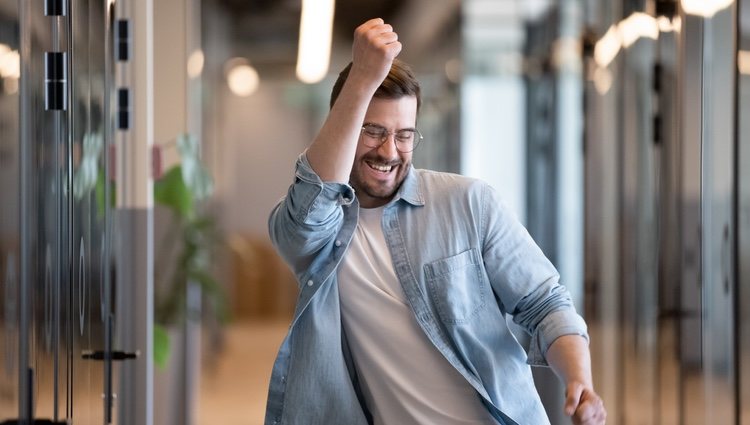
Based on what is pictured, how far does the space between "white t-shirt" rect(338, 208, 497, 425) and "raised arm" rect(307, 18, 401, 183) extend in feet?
0.66

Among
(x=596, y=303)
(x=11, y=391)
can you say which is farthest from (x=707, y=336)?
(x=11, y=391)

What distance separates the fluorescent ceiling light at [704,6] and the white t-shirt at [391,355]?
2.19m

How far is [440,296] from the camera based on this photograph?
183 cm

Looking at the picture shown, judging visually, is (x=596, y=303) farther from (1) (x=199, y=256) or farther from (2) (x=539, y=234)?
(1) (x=199, y=256)

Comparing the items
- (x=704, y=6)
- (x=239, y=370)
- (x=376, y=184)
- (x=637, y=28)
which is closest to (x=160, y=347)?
(x=239, y=370)

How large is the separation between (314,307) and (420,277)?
7.4 inches

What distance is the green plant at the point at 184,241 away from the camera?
477 centimetres

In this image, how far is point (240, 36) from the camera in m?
5.53

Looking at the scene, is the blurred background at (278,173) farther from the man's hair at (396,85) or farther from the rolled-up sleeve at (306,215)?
the man's hair at (396,85)

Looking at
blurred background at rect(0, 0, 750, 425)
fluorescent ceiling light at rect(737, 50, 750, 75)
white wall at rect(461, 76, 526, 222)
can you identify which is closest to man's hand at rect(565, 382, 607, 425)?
blurred background at rect(0, 0, 750, 425)

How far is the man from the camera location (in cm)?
181

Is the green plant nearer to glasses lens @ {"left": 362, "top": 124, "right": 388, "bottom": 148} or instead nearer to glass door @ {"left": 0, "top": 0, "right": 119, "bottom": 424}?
glass door @ {"left": 0, "top": 0, "right": 119, "bottom": 424}

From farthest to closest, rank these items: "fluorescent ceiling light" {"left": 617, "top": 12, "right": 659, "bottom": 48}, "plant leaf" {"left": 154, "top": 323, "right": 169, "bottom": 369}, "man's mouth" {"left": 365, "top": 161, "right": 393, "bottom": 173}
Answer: "fluorescent ceiling light" {"left": 617, "top": 12, "right": 659, "bottom": 48}
"plant leaf" {"left": 154, "top": 323, "right": 169, "bottom": 369}
"man's mouth" {"left": 365, "top": 161, "right": 393, "bottom": 173}

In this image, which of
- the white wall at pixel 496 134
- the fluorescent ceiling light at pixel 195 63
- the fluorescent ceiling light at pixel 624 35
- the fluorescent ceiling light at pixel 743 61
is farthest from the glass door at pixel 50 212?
the white wall at pixel 496 134
